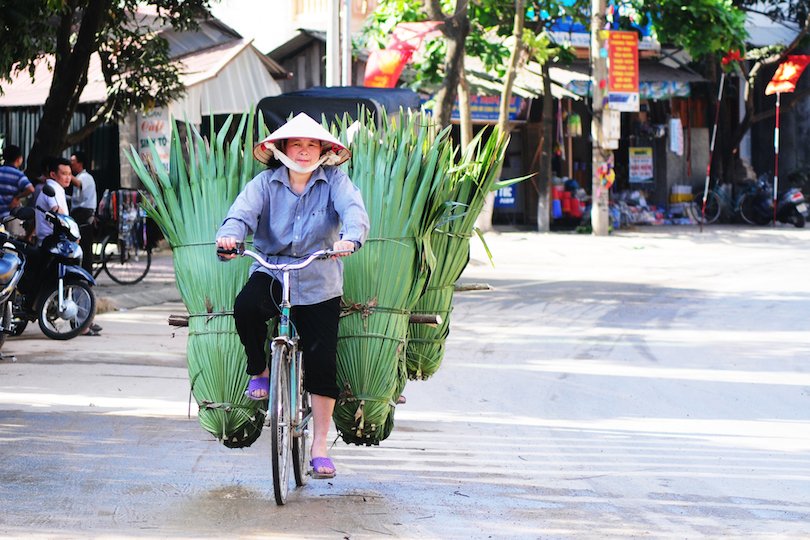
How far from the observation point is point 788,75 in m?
24.9

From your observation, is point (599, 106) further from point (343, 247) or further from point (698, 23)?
point (343, 247)

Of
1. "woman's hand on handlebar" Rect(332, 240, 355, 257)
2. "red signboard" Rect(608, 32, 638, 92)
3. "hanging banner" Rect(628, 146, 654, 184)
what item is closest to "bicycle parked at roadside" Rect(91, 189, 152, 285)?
"red signboard" Rect(608, 32, 638, 92)

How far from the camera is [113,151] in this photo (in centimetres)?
1939

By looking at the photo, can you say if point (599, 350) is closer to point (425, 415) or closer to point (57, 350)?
point (425, 415)

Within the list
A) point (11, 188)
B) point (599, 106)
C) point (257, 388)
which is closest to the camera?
point (257, 388)

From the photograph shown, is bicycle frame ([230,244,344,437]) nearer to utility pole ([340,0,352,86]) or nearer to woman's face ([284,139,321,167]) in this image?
woman's face ([284,139,321,167])

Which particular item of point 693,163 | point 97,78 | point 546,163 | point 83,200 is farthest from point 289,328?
point 693,163

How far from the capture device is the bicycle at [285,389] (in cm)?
500

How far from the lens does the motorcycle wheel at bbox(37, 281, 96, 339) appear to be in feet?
34.0

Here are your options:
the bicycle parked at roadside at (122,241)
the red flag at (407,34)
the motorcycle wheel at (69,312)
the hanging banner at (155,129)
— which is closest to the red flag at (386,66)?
the red flag at (407,34)

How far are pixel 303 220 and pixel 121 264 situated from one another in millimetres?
10465

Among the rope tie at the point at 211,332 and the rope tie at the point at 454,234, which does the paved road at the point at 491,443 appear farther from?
the rope tie at the point at 454,234

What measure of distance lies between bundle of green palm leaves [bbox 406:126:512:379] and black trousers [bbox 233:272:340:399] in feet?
3.42

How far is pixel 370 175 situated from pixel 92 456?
6.47 ft
